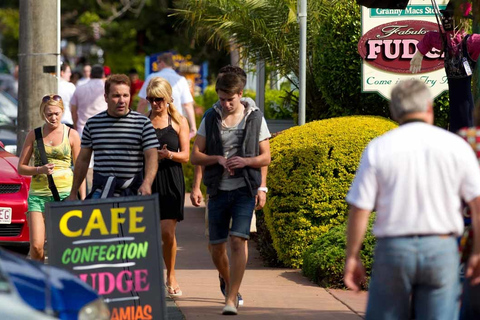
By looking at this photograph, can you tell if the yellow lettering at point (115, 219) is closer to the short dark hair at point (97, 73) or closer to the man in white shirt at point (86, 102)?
the man in white shirt at point (86, 102)

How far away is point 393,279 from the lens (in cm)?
445

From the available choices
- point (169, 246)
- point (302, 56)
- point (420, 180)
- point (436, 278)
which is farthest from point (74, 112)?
point (436, 278)

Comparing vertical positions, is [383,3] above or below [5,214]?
above

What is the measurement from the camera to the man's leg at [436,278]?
174 inches

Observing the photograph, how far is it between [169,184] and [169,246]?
520 mm

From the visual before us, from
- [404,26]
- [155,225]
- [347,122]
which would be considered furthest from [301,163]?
[155,225]

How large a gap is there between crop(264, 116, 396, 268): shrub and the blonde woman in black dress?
1217 millimetres

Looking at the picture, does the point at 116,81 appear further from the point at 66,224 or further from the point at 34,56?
the point at 34,56

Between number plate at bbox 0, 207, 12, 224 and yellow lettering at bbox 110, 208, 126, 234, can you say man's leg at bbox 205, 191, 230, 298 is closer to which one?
yellow lettering at bbox 110, 208, 126, 234

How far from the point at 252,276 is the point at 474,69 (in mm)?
2889

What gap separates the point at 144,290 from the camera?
6082 millimetres

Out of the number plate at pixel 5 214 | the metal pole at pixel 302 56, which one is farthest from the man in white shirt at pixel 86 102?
the metal pole at pixel 302 56

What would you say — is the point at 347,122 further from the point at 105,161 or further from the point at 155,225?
the point at 155,225

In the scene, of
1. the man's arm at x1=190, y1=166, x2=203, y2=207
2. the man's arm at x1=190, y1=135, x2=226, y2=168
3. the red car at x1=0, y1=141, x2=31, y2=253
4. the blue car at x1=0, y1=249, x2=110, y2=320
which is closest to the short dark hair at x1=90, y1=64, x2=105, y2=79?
the red car at x1=0, y1=141, x2=31, y2=253
